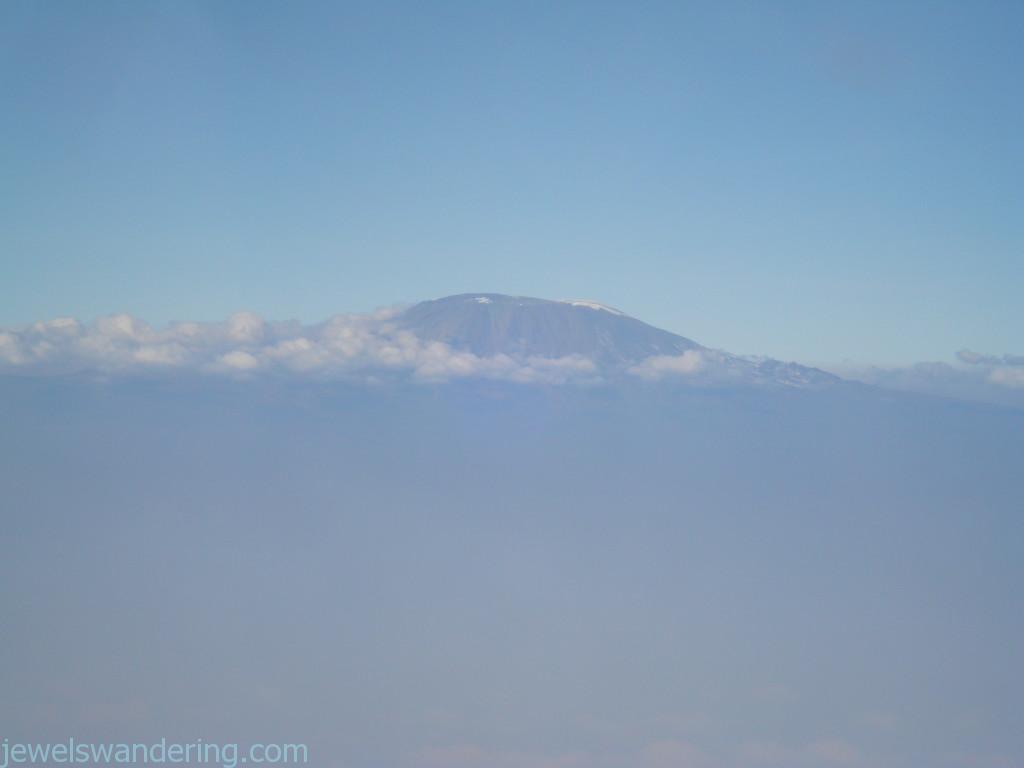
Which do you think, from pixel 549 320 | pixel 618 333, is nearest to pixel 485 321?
pixel 549 320

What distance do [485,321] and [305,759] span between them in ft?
106

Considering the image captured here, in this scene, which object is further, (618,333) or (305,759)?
(618,333)

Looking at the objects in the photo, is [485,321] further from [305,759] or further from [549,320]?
[305,759]

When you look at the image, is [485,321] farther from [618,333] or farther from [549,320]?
[618,333]

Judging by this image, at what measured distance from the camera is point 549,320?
41.7 metres

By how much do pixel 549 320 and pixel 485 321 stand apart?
3303 millimetres

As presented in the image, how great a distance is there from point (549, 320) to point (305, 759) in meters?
32.7

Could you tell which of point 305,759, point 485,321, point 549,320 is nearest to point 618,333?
point 549,320

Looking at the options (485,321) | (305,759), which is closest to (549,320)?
(485,321)

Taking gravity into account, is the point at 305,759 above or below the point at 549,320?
below

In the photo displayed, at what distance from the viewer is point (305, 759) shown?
10.4 metres

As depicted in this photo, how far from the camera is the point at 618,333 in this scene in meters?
42.0

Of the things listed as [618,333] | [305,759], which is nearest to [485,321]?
[618,333]

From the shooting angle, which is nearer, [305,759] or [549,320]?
[305,759]
